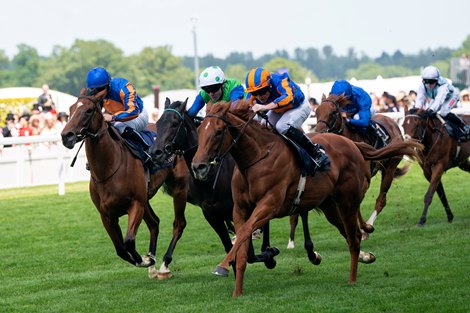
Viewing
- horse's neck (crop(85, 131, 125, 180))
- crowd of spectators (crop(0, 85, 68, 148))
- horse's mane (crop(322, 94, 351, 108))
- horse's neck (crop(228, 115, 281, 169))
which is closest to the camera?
horse's neck (crop(228, 115, 281, 169))

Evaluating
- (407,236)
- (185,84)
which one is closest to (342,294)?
(407,236)

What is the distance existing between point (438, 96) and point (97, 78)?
17.9ft

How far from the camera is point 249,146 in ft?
27.8

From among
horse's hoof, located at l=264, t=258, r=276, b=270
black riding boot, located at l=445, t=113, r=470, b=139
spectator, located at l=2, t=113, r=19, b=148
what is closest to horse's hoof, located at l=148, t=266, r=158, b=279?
horse's hoof, located at l=264, t=258, r=276, b=270

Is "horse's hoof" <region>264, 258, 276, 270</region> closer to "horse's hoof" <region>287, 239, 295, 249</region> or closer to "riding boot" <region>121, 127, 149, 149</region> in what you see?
"riding boot" <region>121, 127, 149, 149</region>

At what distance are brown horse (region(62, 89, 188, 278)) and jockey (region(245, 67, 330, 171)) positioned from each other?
52.7 inches

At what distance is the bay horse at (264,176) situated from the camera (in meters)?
8.16

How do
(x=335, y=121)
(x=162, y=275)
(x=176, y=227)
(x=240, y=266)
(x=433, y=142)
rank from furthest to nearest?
(x=433, y=142) < (x=335, y=121) < (x=176, y=227) < (x=162, y=275) < (x=240, y=266)

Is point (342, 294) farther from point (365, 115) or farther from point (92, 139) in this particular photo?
point (365, 115)

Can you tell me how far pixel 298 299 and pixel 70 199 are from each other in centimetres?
956

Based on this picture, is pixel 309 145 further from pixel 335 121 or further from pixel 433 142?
pixel 433 142

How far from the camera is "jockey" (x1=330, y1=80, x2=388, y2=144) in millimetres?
12367

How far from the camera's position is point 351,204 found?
30.6 feet

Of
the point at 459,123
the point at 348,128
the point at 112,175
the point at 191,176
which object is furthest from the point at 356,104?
the point at 112,175
